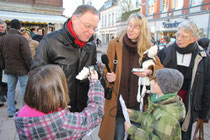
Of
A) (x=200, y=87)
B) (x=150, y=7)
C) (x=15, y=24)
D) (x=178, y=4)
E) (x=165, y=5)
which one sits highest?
(x=150, y=7)

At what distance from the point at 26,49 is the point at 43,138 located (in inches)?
113

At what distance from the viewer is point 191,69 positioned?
220 cm

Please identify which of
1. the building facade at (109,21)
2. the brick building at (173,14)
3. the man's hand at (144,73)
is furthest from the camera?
the building facade at (109,21)

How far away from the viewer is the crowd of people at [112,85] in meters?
1.05

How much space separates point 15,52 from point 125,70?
2712 millimetres

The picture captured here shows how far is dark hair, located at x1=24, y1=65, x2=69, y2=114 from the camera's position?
103cm

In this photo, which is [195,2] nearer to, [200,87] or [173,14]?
[173,14]

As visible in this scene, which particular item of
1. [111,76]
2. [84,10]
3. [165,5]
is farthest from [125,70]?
[165,5]

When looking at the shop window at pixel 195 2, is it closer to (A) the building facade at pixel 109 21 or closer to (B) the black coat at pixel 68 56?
(B) the black coat at pixel 68 56

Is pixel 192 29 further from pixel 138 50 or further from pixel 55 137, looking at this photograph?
pixel 55 137

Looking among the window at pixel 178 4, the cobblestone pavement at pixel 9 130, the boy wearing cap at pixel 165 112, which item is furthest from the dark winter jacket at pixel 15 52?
the window at pixel 178 4

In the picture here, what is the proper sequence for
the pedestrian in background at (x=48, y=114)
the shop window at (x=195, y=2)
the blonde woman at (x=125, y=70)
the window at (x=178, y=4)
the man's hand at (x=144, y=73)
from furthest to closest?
the window at (x=178, y=4)
the shop window at (x=195, y=2)
the blonde woman at (x=125, y=70)
the man's hand at (x=144, y=73)
the pedestrian in background at (x=48, y=114)

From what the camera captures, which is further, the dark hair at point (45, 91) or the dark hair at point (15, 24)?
the dark hair at point (15, 24)

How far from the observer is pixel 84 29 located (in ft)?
4.74
